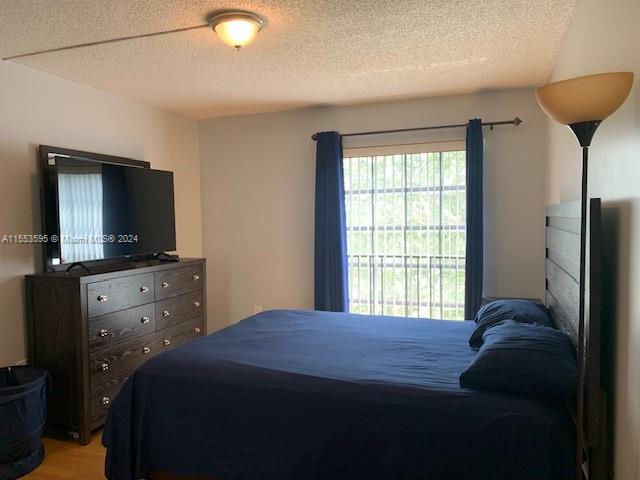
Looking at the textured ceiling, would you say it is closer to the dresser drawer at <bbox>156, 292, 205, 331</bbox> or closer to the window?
the window

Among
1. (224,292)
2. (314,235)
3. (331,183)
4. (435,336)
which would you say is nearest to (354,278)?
(314,235)

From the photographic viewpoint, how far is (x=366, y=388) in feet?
6.38

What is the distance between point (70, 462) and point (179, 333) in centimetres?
126

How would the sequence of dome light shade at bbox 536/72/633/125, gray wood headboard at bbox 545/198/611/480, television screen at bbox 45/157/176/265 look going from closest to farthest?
dome light shade at bbox 536/72/633/125 → gray wood headboard at bbox 545/198/611/480 → television screen at bbox 45/157/176/265

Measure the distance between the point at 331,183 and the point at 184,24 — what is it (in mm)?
2073

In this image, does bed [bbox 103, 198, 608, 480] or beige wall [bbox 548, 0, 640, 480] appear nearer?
beige wall [bbox 548, 0, 640, 480]

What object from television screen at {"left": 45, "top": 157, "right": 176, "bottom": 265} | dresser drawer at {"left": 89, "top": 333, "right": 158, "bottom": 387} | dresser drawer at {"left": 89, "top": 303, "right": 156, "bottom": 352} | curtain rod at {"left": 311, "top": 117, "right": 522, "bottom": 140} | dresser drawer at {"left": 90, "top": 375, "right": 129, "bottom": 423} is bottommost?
dresser drawer at {"left": 90, "top": 375, "right": 129, "bottom": 423}

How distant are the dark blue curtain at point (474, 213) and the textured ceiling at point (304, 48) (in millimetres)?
417

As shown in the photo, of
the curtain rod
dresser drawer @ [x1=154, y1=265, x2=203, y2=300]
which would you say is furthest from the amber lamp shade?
A: dresser drawer @ [x1=154, y1=265, x2=203, y2=300]

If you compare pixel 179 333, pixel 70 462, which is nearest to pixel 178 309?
pixel 179 333

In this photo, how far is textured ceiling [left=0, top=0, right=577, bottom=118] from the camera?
232cm

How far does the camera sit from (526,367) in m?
1.78

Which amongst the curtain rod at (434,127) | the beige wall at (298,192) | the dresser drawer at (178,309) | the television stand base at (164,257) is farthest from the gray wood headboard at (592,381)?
the television stand base at (164,257)

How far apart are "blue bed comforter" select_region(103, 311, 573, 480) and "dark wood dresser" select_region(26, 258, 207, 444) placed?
83 cm
